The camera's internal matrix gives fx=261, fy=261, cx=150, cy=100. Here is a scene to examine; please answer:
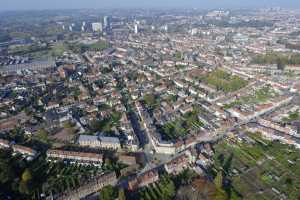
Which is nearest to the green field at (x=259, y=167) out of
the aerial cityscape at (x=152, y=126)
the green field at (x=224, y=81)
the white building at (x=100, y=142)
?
the aerial cityscape at (x=152, y=126)

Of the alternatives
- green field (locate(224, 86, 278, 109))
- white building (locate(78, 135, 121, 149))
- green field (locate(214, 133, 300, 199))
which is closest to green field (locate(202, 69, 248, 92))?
green field (locate(224, 86, 278, 109))

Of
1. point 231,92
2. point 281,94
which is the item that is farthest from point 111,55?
point 281,94

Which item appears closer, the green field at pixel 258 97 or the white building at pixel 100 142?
the white building at pixel 100 142

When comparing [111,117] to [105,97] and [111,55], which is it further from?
[111,55]

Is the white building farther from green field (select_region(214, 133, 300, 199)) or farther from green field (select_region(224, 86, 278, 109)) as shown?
green field (select_region(224, 86, 278, 109))

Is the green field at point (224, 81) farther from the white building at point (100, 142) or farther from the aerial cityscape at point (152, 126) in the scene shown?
the white building at point (100, 142)
